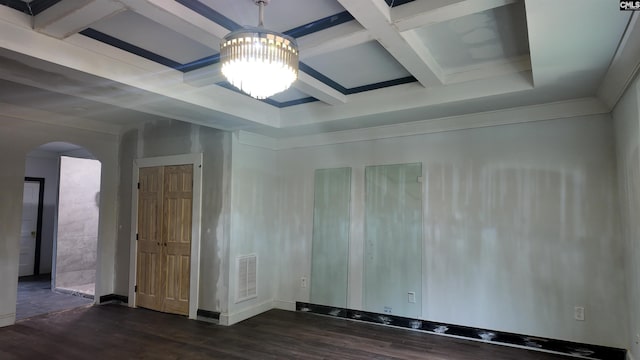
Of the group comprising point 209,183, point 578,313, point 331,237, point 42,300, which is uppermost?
point 209,183

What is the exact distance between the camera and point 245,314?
4.63m

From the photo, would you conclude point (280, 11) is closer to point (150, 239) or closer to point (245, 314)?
point (245, 314)

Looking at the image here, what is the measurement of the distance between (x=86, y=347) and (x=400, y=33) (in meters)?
4.17

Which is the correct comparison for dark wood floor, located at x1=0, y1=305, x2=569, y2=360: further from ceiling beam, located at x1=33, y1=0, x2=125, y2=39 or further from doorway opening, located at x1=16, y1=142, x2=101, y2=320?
ceiling beam, located at x1=33, y1=0, x2=125, y2=39

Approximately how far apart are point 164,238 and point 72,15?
11.3 ft

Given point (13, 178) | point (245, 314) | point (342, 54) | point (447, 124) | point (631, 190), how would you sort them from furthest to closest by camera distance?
point (245, 314) < point (13, 178) < point (447, 124) < point (342, 54) < point (631, 190)

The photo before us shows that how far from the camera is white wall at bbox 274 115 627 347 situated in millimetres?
3342

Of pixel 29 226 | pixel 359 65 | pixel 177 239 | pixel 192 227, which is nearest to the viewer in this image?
pixel 359 65

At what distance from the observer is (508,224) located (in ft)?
12.3

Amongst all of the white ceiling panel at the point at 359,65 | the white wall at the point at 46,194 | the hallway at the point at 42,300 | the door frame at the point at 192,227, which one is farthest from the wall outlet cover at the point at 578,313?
the white wall at the point at 46,194

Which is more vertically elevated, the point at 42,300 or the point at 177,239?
the point at 177,239

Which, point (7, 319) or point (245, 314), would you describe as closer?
point (7, 319)

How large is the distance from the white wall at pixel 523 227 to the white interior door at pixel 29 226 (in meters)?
7.15

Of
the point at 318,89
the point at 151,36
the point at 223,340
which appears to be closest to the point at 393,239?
the point at 318,89
